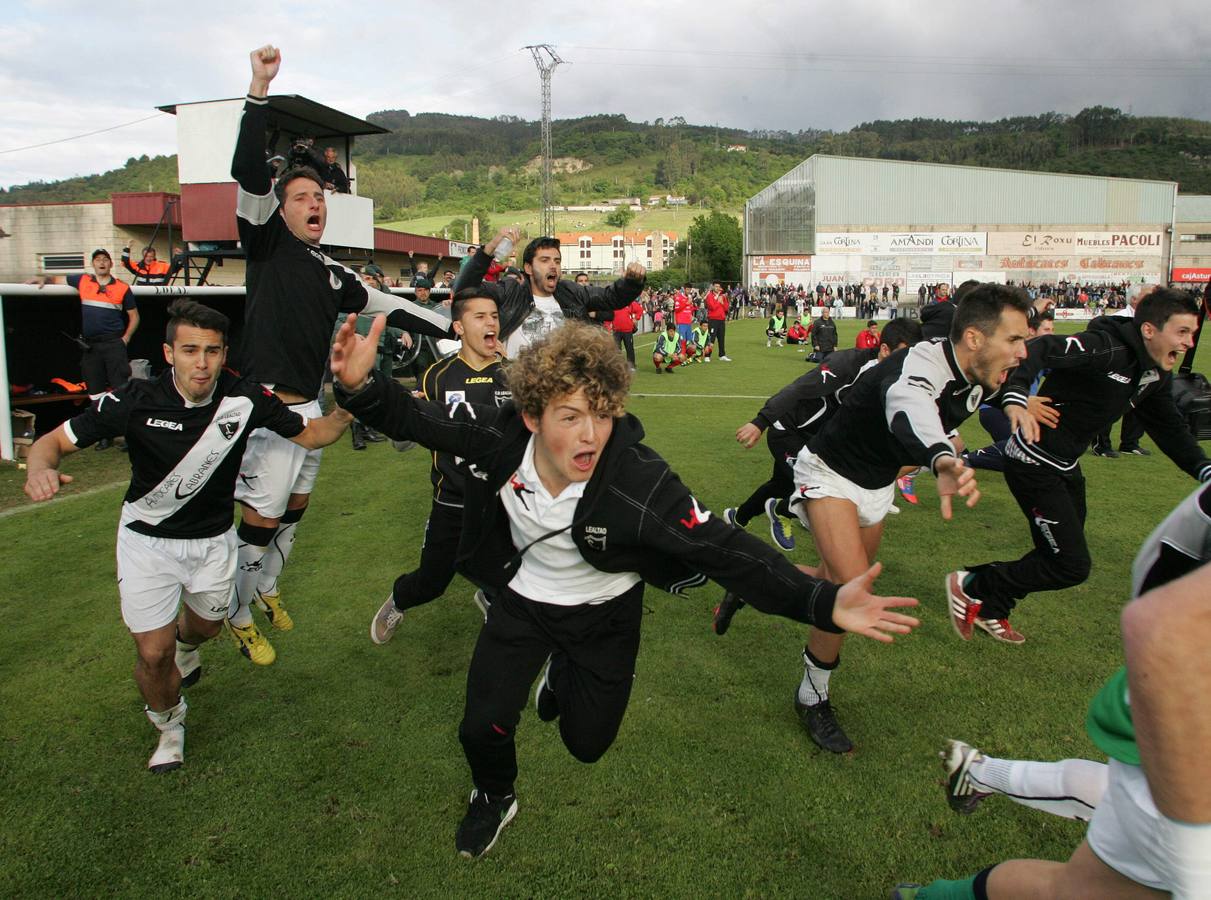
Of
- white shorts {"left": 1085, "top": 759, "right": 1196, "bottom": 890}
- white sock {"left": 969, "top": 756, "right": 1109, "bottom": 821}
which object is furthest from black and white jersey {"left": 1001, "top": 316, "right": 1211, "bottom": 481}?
white shorts {"left": 1085, "top": 759, "right": 1196, "bottom": 890}

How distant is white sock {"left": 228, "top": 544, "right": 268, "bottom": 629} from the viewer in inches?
186

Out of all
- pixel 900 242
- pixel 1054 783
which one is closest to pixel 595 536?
pixel 1054 783

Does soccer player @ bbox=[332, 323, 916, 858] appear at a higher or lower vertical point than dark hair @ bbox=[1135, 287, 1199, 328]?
lower

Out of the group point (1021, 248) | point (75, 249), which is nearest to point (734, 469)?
point (75, 249)

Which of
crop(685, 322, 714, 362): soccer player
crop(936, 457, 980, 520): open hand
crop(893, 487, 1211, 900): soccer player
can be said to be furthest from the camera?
crop(685, 322, 714, 362): soccer player

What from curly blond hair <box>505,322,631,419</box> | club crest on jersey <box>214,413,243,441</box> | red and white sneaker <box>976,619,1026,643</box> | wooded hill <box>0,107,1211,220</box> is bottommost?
red and white sneaker <box>976,619,1026,643</box>

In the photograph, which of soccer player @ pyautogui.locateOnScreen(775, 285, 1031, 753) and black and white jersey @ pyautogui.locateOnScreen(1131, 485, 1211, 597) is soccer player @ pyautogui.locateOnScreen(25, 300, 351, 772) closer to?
soccer player @ pyautogui.locateOnScreen(775, 285, 1031, 753)

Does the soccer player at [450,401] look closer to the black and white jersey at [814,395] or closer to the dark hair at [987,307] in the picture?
the black and white jersey at [814,395]

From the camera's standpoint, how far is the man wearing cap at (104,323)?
406 inches

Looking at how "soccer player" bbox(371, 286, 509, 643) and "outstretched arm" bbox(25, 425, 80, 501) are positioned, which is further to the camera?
"soccer player" bbox(371, 286, 509, 643)

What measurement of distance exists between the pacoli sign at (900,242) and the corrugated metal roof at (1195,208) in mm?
23684

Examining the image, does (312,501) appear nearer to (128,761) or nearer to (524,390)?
(128,761)

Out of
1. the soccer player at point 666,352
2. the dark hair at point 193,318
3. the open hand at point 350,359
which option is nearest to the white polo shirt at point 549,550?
the open hand at point 350,359

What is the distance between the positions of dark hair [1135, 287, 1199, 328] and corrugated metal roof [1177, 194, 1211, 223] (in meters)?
93.1
